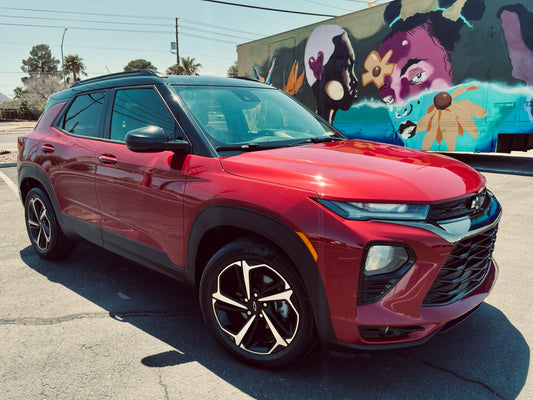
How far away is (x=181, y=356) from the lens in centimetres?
265

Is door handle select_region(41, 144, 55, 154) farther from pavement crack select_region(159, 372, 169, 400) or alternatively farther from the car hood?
pavement crack select_region(159, 372, 169, 400)

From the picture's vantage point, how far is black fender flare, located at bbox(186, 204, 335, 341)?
2.11 m

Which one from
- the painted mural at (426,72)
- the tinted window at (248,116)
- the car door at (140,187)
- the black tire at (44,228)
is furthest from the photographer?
the painted mural at (426,72)

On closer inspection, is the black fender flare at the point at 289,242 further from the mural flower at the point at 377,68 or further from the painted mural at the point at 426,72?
the mural flower at the point at 377,68

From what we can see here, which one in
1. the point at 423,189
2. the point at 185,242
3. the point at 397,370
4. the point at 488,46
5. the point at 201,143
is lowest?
the point at 397,370

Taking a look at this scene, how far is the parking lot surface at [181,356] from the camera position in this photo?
231 cm

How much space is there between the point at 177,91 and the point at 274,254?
→ 1447mm

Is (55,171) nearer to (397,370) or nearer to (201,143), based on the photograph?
(201,143)

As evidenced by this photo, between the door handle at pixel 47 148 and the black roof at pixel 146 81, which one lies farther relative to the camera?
the door handle at pixel 47 148

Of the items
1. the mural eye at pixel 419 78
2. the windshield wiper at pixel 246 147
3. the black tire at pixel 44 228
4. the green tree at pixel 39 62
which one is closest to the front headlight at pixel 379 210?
the windshield wiper at pixel 246 147

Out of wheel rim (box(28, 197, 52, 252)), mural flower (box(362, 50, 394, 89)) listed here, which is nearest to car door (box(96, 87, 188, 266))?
wheel rim (box(28, 197, 52, 252))

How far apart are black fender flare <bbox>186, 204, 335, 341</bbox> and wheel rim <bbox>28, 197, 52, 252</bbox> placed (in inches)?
101

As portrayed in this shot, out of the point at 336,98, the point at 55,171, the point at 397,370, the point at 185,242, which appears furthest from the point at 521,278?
the point at 336,98

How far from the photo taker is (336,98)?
41.7 feet
